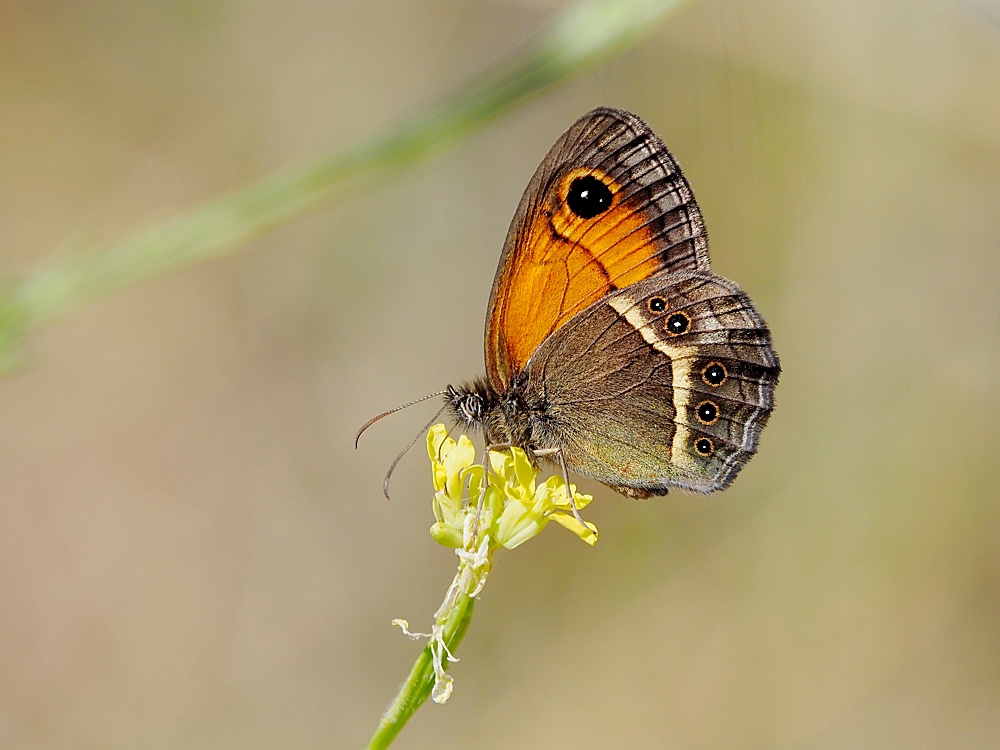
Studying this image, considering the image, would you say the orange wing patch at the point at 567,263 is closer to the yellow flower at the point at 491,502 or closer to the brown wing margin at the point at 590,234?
the brown wing margin at the point at 590,234

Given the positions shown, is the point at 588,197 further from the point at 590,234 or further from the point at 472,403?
the point at 472,403

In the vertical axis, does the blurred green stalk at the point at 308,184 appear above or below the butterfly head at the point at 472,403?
above

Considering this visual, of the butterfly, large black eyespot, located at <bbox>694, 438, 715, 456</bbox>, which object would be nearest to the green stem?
the butterfly

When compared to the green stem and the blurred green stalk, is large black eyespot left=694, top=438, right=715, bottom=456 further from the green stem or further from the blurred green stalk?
the blurred green stalk

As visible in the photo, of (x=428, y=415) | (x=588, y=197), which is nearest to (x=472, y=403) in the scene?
(x=588, y=197)

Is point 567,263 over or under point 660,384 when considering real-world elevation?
over

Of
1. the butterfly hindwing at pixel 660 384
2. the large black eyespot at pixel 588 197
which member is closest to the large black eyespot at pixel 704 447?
the butterfly hindwing at pixel 660 384

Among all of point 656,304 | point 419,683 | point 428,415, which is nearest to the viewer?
point 419,683

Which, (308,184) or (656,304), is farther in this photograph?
(656,304)
